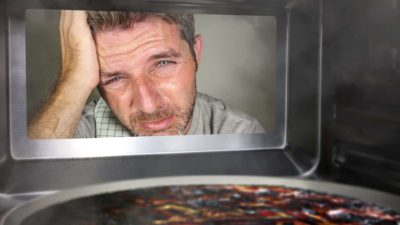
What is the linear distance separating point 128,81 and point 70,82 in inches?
7.1

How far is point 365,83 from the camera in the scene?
1618mm

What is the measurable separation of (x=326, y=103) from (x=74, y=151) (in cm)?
85

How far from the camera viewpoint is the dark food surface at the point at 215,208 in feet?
3.91

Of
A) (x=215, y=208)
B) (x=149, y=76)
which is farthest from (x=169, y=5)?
(x=215, y=208)

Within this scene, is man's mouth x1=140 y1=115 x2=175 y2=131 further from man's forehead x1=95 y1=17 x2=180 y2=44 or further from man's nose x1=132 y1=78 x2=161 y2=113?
man's forehead x1=95 y1=17 x2=180 y2=44

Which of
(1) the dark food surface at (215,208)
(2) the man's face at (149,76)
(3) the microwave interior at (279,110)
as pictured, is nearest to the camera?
(1) the dark food surface at (215,208)

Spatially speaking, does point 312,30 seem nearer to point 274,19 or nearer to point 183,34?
point 274,19

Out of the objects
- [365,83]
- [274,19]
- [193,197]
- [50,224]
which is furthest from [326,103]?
[50,224]

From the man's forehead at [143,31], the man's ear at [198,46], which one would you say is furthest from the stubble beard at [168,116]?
Answer: the man's forehead at [143,31]

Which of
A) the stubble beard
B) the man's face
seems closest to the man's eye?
the man's face

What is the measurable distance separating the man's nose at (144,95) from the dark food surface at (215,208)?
34 centimetres

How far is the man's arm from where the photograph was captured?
1604 millimetres

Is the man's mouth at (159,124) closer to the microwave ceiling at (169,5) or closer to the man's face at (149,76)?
the man's face at (149,76)

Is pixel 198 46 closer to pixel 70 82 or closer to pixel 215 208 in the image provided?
pixel 70 82
